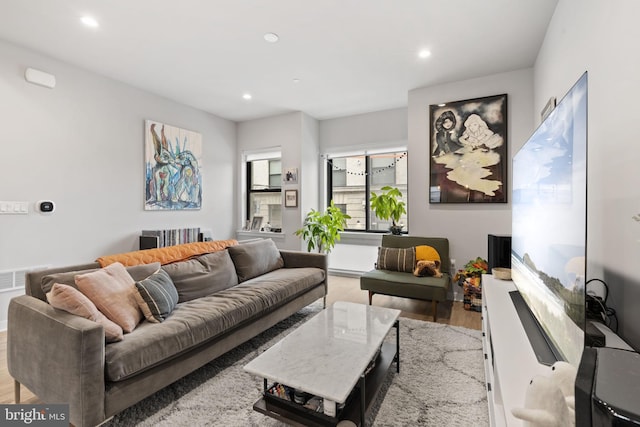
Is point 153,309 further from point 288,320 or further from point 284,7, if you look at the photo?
point 284,7

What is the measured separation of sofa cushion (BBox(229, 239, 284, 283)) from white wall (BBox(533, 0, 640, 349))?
8.51 ft

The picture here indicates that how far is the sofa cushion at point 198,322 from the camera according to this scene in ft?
4.89

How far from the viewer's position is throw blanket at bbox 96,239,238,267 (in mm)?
2252

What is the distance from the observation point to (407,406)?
1.70 m

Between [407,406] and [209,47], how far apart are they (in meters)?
3.40

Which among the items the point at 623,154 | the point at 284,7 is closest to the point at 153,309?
the point at 284,7

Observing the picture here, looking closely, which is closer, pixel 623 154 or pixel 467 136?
pixel 623 154

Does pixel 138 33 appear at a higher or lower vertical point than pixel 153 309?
higher

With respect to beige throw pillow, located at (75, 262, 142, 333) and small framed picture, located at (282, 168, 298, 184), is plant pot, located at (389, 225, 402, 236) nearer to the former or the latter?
small framed picture, located at (282, 168, 298, 184)

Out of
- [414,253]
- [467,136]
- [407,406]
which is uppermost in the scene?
[467,136]

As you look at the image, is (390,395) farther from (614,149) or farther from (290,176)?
(290,176)

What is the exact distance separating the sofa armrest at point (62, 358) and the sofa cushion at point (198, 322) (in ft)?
0.31

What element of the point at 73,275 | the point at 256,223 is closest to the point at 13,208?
the point at 73,275

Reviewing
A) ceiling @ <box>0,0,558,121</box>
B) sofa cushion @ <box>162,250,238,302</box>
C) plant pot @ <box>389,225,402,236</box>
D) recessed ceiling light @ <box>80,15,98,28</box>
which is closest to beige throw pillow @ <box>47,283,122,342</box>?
sofa cushion @ <box>162,250,238,302</box>
